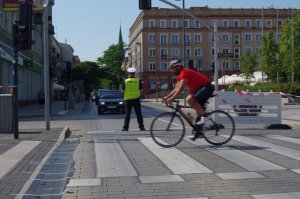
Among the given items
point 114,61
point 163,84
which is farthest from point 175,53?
point 114,61

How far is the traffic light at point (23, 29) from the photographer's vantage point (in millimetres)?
13211

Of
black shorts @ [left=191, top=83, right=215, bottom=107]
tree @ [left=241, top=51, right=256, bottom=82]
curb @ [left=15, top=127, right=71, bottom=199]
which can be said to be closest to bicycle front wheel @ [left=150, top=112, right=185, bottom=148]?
black shorts @ [left=191, top=83, right=215, bottom=107]

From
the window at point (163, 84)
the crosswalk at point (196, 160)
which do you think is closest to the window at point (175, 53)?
the window at point (163, 84)

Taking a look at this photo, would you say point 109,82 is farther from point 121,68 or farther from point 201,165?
point 201,165

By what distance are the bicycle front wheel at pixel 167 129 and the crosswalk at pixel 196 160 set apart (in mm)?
175

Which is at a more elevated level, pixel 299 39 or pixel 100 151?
pixel 299 39

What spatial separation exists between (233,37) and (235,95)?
319 feet

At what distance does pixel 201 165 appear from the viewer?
8750mm

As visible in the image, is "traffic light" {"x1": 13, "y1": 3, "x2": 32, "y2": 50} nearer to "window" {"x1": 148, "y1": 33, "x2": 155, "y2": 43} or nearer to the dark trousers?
the dark trousers

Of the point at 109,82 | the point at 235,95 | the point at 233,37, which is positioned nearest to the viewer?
the point at 235,95

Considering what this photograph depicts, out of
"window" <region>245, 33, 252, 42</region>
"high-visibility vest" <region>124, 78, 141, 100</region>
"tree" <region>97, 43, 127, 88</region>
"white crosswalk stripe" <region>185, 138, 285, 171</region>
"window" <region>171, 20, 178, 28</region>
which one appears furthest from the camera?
"tree" <region>97, 43, 127, 88</region>

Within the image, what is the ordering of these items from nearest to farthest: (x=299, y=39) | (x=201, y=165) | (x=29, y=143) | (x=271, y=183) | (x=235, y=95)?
(x=271, y=183) → (x=201, y=165) → (x=29, y=143) → (x=235, y=95) → (x=299, y=39)

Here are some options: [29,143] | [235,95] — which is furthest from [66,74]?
[29,143]

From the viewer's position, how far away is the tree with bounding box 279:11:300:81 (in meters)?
55.5
